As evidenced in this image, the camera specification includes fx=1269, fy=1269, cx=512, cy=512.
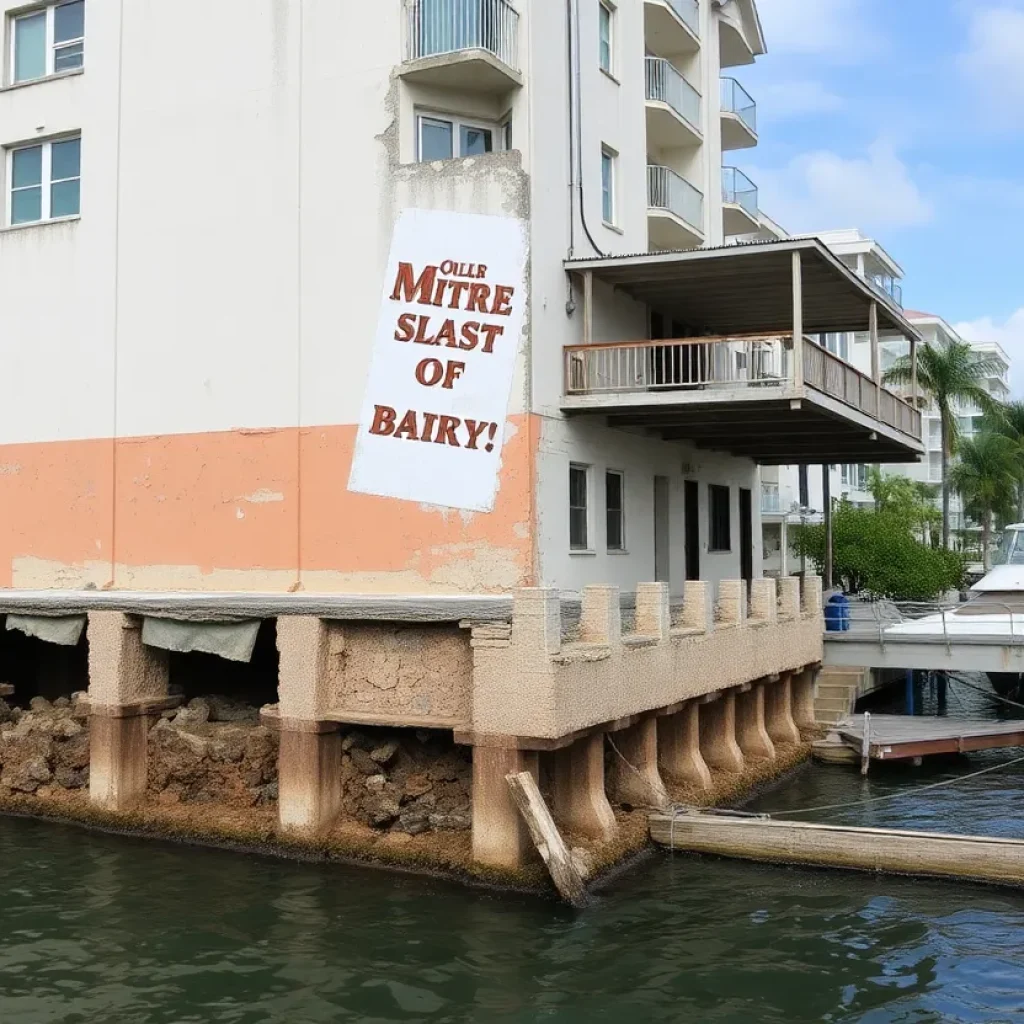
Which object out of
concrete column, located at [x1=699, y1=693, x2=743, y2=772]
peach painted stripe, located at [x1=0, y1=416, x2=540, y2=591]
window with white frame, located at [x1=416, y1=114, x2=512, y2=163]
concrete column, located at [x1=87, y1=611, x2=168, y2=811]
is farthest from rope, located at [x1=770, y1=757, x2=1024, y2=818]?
window with white frame, located at [x1=416, y1=114, x2=512, y2=163]

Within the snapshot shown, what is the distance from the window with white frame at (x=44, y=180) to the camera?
907 inches

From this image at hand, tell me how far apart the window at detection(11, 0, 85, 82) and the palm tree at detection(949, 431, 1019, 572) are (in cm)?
4562

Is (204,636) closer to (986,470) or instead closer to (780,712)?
(780,712)

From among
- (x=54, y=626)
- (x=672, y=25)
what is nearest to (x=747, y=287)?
(x=672, y=25)

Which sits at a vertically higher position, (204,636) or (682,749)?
(204,636)

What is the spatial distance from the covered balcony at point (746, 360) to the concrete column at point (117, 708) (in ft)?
24.6

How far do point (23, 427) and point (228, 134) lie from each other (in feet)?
21.7

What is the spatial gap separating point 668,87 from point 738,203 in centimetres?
700

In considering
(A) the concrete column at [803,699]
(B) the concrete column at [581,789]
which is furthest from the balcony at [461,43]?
(A) the concrete column at [803,699]

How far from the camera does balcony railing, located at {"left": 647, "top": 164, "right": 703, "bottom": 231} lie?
2591 cm

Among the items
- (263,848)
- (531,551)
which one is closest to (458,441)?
(531,551)

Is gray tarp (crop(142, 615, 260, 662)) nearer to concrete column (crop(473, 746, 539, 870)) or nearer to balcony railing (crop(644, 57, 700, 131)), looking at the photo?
concrete column (crop(473, 746, 539, 870))

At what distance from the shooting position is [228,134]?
69.4 feet

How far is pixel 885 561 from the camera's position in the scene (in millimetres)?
40188
